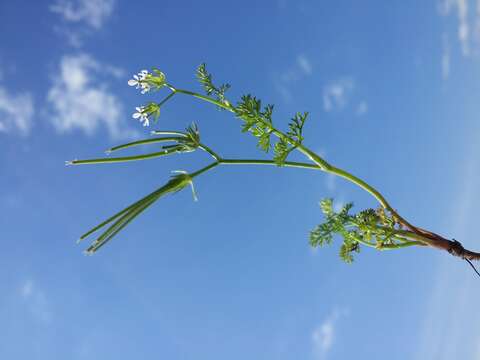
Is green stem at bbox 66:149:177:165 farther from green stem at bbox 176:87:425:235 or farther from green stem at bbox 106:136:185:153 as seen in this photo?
green stem at bbox 176:87:425:235

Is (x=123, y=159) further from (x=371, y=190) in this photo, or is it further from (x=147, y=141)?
(x=371, y=190)

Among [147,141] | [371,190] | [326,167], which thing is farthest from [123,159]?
[371,190]

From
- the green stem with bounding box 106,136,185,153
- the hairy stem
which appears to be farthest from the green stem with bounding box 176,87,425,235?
the green stem with bounding box 106,136,185,153

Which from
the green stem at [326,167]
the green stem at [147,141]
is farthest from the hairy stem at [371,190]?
the green stem at [147,141]

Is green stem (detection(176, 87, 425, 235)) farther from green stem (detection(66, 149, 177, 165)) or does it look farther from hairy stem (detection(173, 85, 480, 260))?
green stem (detection(66, 149, 177, 165))

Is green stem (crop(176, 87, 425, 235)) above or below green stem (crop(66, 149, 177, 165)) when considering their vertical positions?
above

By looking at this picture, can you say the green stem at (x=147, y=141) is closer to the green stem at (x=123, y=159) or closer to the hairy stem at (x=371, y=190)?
the green stem at (x=123, y=159)

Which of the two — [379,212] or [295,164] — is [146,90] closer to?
[295,164]

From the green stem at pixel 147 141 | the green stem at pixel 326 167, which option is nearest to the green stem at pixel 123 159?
the green stem at pixel 147 141

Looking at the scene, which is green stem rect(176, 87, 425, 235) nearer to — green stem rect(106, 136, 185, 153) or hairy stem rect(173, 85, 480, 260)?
hairy stem rect(173, 85, 480, 260)

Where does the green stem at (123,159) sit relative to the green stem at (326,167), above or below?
below

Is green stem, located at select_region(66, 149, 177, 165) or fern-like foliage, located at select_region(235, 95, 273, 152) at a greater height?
fern-like foliage, located at select_region(235, 95, 273, 152)

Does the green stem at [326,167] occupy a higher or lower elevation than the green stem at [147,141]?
higher
